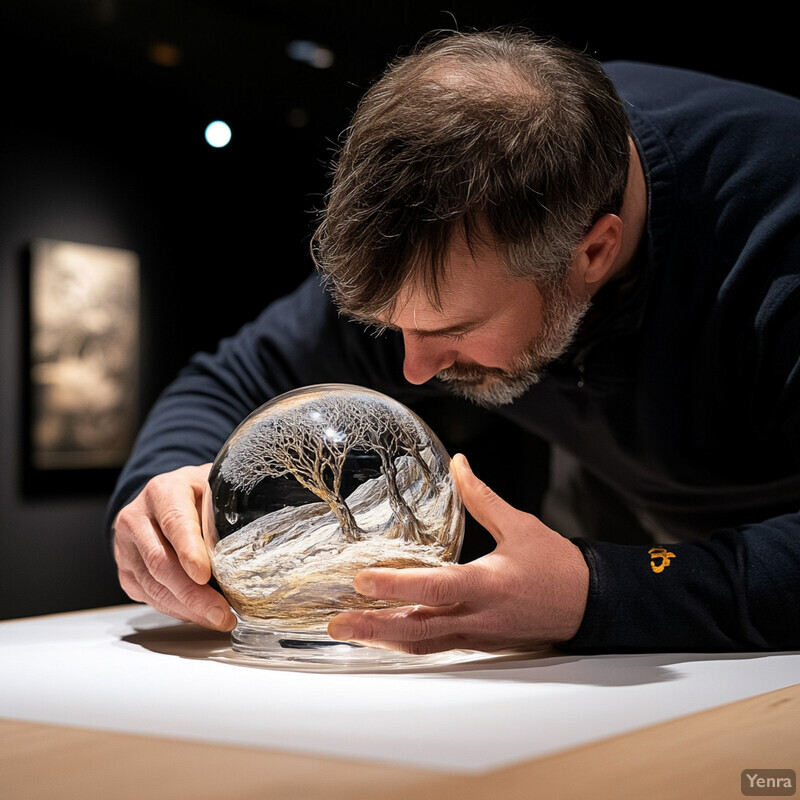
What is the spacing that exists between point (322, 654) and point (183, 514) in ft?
0.90

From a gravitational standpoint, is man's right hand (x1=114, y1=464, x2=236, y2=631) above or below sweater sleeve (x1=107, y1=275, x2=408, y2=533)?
below

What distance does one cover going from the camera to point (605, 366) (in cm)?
164

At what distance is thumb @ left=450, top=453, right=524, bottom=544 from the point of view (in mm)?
1096

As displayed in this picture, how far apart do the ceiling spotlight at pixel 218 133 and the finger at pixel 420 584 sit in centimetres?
377

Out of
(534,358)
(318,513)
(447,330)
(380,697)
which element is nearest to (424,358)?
(447,330)

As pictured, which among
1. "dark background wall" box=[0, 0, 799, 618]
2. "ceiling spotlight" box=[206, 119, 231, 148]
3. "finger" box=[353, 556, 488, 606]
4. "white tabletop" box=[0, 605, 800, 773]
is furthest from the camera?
"ceiling spotlight" box=[206, 119, 231, 148]

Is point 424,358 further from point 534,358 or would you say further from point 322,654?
point 322,654

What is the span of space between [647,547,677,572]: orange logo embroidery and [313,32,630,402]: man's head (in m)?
0.41

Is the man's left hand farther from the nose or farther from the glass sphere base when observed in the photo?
the nose

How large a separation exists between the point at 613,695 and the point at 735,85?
3.92 ft

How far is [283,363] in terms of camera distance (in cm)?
197

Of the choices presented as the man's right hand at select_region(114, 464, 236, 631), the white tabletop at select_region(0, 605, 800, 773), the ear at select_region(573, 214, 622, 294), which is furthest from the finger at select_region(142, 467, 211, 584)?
the ear at select_region(573, 214, 622, 294)

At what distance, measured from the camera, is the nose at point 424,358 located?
1.36 m

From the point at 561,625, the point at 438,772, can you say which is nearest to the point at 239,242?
the point at 561,625
